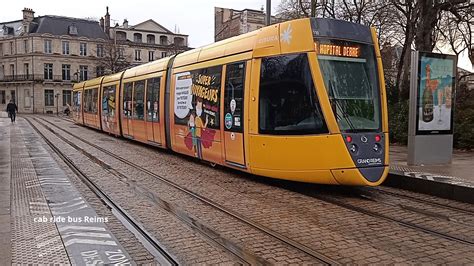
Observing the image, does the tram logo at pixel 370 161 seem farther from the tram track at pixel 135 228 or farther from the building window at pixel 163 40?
the building window at pixel 163 40

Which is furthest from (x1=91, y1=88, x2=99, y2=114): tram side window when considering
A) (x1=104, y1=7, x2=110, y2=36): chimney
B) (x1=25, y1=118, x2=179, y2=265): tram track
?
(x1=104, y1=7, x2=110, y2=36): chimney

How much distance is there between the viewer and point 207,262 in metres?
4.87

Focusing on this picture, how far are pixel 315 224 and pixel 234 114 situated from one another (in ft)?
13.2

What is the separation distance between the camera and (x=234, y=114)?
984cm

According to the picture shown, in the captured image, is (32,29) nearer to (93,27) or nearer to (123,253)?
(93,27)

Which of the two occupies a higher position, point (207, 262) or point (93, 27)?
point (93, 27)

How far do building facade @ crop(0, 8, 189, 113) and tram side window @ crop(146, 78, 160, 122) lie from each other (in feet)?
195

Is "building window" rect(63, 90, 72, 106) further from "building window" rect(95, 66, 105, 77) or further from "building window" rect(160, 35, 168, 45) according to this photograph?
"building window" rect(160, 35, 168, 45)

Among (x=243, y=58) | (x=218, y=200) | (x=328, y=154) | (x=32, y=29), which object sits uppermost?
(x=32, y=29)

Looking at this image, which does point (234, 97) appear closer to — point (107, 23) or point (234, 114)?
point (234, 114)

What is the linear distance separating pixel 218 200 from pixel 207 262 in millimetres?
3147

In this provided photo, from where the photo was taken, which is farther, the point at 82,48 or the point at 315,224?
the point at 82,48

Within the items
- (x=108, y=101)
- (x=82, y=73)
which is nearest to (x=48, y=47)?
(x=82, y=73)

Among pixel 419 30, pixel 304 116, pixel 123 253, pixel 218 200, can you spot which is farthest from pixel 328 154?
pixel 419 30
